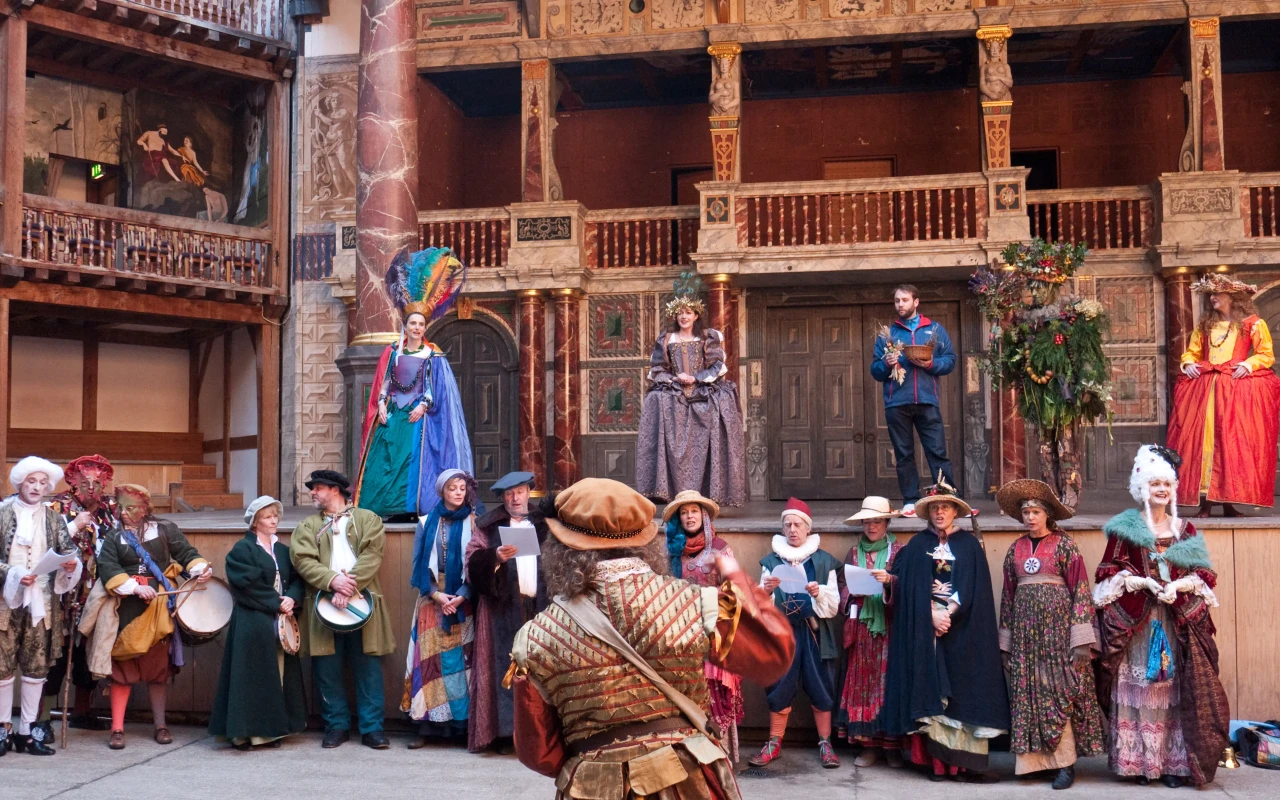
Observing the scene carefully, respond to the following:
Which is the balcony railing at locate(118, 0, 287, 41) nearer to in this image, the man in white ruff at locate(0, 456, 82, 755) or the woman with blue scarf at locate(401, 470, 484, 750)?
the man in white ruff at locate(0, 456, 82, 755)

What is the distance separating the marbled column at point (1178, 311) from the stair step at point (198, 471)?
38.1ft

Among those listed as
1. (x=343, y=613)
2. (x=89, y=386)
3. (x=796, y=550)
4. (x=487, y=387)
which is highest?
(x=89, y=386)

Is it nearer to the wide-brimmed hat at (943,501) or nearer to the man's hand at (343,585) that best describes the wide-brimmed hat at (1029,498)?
the wide-brimmed hat at (943,501)

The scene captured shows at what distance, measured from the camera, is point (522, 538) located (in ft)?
19.5

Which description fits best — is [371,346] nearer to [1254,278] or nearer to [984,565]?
[984,565]

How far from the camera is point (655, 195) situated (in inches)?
645

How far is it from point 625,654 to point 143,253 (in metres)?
12.8

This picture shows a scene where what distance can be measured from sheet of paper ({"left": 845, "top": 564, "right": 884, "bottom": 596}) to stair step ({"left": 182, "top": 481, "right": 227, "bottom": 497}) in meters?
11.8

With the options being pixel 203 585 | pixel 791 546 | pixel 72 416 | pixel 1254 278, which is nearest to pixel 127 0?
pixel 72 416

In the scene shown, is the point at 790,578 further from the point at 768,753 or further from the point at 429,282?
the point at 429,282

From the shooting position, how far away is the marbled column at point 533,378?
46.7ft

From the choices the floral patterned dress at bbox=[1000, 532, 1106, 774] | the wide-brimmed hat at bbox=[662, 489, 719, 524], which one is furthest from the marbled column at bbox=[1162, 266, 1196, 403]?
the wide-brimmed hat at bbox=[662, 489, 719, 524]

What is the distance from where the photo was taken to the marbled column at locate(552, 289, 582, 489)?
46.6 feet

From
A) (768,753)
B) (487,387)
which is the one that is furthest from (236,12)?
(768,753)
